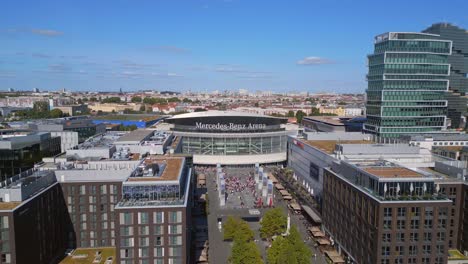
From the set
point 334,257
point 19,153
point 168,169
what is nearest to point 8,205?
point 168,169

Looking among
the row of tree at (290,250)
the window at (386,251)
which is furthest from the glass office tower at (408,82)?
the row of tree at (290,250)

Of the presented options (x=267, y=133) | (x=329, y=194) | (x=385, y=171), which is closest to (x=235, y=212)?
(x=329, y=194)

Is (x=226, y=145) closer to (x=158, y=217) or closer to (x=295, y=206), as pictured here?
(x=295, y=206)

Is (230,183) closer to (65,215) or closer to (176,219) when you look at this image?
(65,215)

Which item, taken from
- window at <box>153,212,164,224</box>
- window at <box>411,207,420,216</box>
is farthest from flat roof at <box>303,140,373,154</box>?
window at <box>153,212,164,224</box>

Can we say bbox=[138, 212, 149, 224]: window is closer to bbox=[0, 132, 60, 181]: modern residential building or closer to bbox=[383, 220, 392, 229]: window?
bbox=[383, 220, 392, 229]: window

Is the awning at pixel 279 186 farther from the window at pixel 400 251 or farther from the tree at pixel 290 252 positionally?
the window at pixel 400 251

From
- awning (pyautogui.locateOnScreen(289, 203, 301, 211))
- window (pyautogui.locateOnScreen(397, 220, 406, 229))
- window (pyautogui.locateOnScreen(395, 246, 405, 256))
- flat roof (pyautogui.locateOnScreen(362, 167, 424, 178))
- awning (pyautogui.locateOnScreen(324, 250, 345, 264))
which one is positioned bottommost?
awning (pyautogui.locateOnScreen(324, 250, 345, 264))
